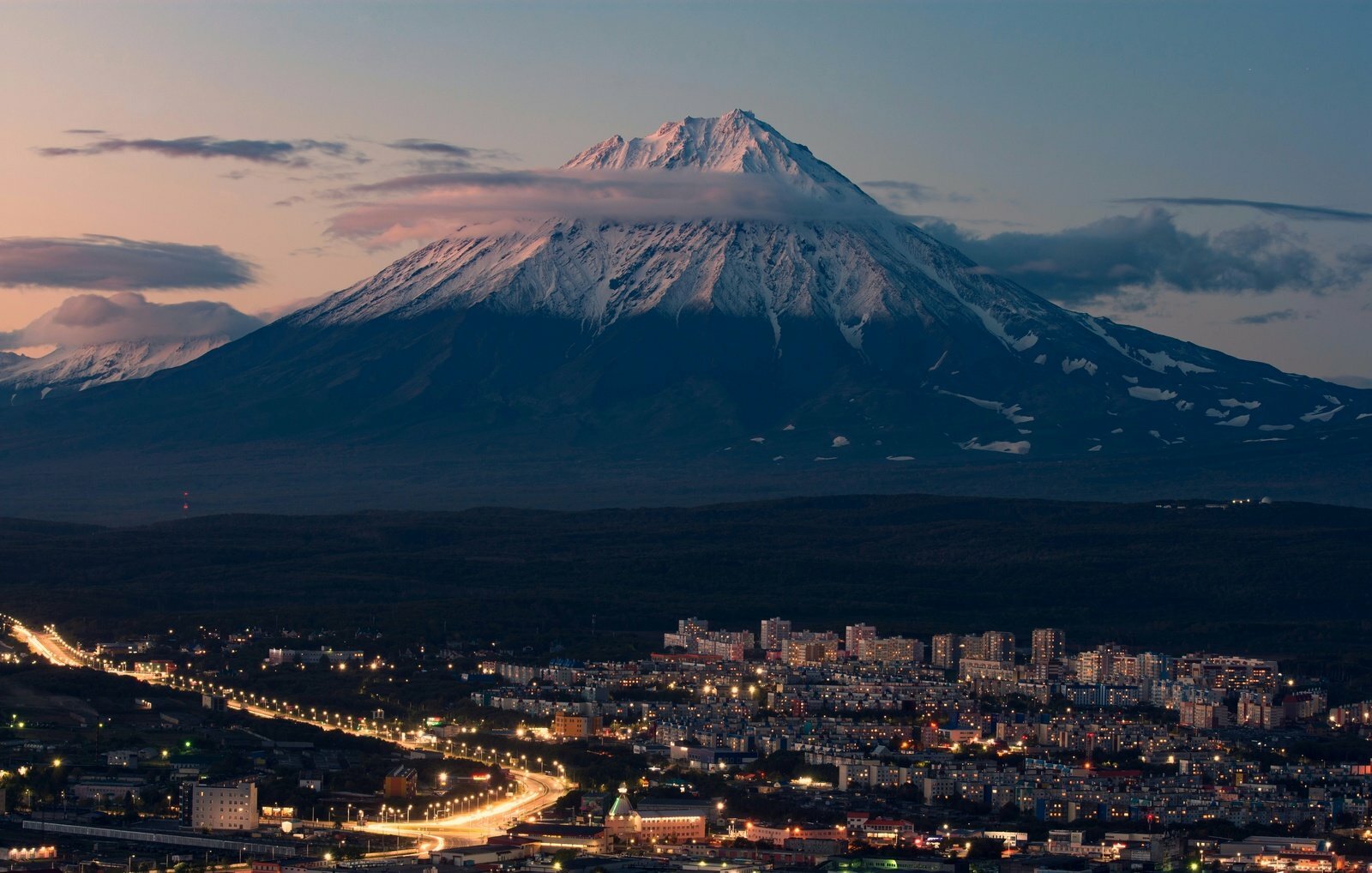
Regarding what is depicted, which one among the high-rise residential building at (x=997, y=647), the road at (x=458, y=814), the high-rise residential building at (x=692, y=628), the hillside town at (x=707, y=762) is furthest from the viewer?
the high-rise residential building at (x=692, y=628)

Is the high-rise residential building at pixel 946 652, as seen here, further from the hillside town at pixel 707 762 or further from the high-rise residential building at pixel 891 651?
the high-rise residential building at pixel 891 651

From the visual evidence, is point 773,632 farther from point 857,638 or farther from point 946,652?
point 946,652

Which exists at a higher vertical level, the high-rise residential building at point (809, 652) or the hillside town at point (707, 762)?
the hillside town at point (707, 762)

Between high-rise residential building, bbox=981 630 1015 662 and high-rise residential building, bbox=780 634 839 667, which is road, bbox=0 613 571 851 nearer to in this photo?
high-rise residential building, bbox=780 634 839 667

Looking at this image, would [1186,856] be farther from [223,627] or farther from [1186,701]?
[223,627]

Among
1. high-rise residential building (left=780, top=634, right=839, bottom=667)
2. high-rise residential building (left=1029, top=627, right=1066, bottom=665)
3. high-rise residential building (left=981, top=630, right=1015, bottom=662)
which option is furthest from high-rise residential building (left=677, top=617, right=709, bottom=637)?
high-rise residential building (left=1029, top=627, right=1066, bottom=665)

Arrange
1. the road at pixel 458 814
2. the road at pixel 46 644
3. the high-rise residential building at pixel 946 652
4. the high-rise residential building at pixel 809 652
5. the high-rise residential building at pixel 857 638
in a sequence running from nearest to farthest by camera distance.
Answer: the road at pixel 458 814 → the road at pixel 46 644 → the high-rise residential building at pixel 809 652 → the high-rise residential building at pixel 946 652 → the high-rise residential building at pixel 857 638

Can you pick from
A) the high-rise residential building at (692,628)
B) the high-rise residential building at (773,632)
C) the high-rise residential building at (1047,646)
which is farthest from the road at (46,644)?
the high-rise residential building at (1047,646)
